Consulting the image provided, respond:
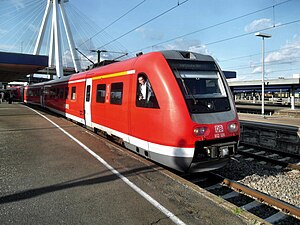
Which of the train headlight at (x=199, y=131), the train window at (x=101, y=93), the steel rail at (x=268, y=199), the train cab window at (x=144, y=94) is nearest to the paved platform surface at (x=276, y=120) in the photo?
the steel rail at (x=268, y=199)

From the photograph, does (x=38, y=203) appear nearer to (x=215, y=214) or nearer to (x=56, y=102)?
(x=215, y=214)

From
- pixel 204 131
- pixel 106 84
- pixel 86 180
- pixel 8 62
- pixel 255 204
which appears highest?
pixel 8 62

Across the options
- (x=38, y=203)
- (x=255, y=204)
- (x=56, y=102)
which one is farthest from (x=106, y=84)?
(x=56, y=102)

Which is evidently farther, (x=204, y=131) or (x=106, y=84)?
(x=106, y=84)

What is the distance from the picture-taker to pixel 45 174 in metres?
5.66

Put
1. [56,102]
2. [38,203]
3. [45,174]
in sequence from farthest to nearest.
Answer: [56,102] → [45,174] → [38,203]

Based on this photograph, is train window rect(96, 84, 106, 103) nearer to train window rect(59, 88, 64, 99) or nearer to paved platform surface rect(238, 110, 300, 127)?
train window rect(59, 88, 64, 99)

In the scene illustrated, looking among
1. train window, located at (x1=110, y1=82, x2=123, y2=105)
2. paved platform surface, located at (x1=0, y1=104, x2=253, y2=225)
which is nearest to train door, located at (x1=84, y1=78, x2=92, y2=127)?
train window, located at (x1=110, y1=82, x2=123, y2=105)

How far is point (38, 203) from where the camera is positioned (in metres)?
4.23

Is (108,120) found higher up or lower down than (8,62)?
lower down

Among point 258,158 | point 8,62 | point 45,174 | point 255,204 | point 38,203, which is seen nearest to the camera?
point 38,203

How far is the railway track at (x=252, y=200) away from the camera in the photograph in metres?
4.40

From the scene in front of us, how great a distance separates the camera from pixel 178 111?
529 cm

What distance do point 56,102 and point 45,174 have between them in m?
13.2
